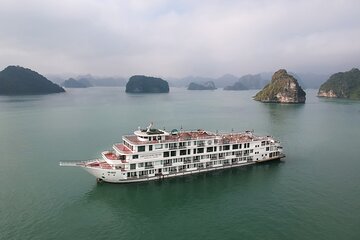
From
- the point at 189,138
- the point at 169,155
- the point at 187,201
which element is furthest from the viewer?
the point at 189,138

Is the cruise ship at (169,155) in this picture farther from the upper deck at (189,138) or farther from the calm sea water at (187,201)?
the calm sea water at (187,201)

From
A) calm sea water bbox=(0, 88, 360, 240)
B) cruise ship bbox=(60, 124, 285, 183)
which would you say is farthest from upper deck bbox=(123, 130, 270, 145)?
calm sea water bbox=(0, 88, 360, 240)

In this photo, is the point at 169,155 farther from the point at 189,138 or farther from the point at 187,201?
the point at 187,201

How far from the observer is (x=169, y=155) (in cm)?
5128

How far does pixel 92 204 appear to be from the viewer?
138ft

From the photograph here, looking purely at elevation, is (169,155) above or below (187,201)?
above

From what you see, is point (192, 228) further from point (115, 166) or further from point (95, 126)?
A: point (95, 126)

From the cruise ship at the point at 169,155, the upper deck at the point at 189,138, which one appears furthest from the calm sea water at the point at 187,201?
the upper deck at the point at 189,138

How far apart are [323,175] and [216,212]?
977 inches

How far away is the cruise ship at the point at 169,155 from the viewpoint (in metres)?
48.0

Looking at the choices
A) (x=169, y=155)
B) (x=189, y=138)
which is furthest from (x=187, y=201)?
(x=189, y=138)

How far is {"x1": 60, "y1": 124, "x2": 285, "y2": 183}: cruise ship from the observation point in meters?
48.0

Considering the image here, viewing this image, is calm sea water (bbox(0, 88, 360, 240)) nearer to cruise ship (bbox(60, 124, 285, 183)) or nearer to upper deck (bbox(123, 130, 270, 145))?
cruise ship (bbox(60, 124, 285, 183))

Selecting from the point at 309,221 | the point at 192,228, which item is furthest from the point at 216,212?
the point at 309,221
